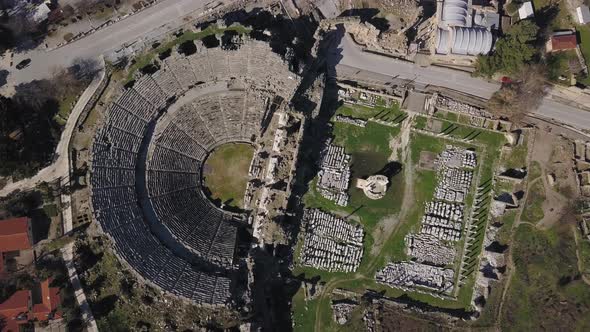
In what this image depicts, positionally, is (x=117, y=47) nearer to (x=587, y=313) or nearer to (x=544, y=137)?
(x=544, y=137)

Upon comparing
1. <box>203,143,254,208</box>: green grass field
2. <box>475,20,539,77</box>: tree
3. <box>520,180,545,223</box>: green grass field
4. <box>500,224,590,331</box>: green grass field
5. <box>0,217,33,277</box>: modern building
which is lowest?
<box>0,217,33,277</box>: modern building

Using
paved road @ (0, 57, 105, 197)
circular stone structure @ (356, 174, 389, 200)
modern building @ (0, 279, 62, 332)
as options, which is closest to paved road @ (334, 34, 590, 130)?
circular stone structure @ (356, 174, 389, 200)

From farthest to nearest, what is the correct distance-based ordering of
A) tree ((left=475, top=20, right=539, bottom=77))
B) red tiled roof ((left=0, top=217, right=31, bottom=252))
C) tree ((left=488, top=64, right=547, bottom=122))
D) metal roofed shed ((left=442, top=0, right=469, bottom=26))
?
metal roofed shed ((left=442, top=0, right=469, bottom=26))
tree ((left=488, top=64, right=547, bottom=122))
tree ((left=475, top=20, right=539, bottom=77))
red tiled roof ((left=0, top=217, right=31, bottom=252))

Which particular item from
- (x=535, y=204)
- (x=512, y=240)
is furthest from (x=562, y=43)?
(x=512, y=240)

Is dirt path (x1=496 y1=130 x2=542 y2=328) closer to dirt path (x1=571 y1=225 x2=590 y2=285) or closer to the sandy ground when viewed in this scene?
the sandy ground

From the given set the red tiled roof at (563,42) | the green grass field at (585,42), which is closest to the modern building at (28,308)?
the red tiled roof at (563,42)

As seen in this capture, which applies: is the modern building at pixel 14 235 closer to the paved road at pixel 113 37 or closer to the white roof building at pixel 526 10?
the paved road at pixel 113 37

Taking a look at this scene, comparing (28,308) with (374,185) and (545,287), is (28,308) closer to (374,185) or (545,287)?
(374,185)

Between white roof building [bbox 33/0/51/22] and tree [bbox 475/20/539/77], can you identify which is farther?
tree [bbox 475/20/539/77]
